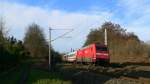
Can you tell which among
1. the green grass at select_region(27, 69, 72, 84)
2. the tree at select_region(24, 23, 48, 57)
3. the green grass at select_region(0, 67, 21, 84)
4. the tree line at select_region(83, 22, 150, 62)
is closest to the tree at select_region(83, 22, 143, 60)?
the tree line at select_region(83, 22, 150, 62)

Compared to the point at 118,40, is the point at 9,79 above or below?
below

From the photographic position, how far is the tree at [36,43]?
385 ft

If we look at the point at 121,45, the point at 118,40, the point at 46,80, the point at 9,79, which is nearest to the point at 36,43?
the point at 118,40

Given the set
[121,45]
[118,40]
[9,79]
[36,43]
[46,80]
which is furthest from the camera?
[36,43]

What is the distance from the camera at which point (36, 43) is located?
118312 mm

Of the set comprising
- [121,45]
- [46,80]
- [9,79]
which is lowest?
[9,79]

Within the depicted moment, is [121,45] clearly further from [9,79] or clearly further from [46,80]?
[46,80]

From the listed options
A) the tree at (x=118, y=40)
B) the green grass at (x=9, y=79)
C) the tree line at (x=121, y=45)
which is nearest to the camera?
the green grass at (x=9, y=79)

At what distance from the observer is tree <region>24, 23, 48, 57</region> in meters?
117

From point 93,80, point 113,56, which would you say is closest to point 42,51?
point 113,56

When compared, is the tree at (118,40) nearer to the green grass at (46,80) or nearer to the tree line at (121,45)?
the tree line at (121,45)

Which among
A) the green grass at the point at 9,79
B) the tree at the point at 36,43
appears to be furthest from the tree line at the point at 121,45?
the green grass at the point at 9,79

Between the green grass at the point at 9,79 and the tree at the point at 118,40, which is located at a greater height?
the tree at the point at 118,40

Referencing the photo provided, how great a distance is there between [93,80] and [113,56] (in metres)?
54.8
